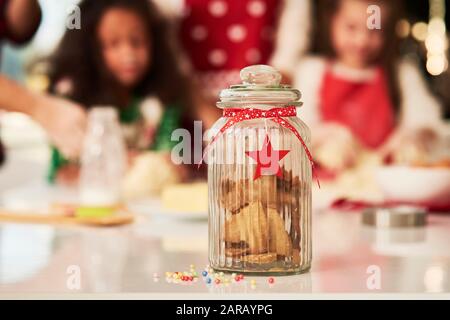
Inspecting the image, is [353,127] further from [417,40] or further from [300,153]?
[300,153]

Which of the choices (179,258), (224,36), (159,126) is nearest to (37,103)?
(159,126)

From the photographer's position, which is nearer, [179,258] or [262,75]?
[262,75]

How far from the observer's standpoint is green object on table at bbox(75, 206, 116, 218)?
1.62m

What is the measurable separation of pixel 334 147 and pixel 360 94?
0.22m

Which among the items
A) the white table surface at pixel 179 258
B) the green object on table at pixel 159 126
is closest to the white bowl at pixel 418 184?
the white table surface at pixel 179 258

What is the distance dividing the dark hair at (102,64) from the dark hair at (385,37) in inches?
20.5

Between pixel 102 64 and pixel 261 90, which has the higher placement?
pixel 102 64

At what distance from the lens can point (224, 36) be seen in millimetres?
3014

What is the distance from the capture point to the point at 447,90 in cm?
302

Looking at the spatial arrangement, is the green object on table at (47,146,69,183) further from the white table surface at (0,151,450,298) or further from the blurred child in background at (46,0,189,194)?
the white table surface at (0,151,450,298)

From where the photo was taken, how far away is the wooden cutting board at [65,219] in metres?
1.55

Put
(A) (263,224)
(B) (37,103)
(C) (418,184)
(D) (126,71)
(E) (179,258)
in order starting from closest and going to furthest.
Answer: (A) (263,224)
(E) (179,258)
(C) (418,184)
(B) (37,103)
(D) (126,71)

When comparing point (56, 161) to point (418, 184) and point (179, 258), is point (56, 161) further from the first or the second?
point (179, 258)
